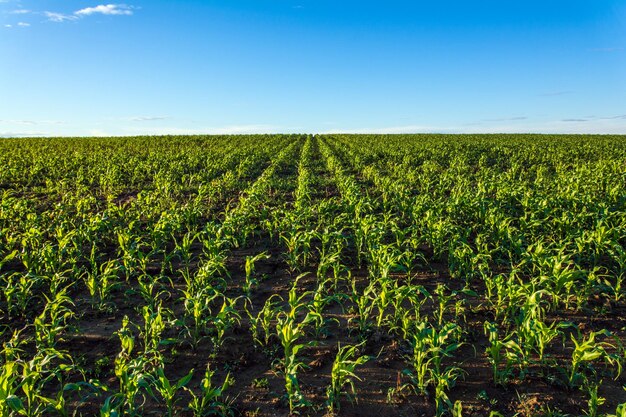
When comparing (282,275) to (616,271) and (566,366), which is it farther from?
(616,271)

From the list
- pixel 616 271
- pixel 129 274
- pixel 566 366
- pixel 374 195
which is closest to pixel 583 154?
pixel 374 195

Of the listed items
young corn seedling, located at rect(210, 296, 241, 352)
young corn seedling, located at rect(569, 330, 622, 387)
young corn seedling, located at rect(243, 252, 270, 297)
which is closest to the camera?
young corn seedling, located at rect(569, 330, 622, 387)

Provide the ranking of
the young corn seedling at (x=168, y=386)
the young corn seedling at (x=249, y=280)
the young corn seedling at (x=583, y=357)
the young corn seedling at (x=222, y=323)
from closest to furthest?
1. the young corn seedling at (x=168, y=386)
2. the young corn seedling at (x=583, y=357)
3. the young corn seedling at (x=222, y=323)
4. the young corn seedling at (x=249, y=280)

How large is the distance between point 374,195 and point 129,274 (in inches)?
330

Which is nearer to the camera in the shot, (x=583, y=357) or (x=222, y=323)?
(x=583, y=357)

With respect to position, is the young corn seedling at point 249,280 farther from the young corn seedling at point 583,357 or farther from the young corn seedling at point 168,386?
the young corn seedling at point 583,357

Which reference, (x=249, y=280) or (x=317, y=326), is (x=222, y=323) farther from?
(x=249, y=280)

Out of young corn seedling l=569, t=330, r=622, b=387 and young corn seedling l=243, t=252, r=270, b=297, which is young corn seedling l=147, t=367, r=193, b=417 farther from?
young corn seedling l=569, t=330, r=622, b=387

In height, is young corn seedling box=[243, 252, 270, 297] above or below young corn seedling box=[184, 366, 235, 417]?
above

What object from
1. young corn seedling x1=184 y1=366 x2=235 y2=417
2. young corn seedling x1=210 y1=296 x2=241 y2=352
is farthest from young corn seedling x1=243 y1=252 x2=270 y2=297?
Answer: young corn seedling x1=184 y1=366 x2=235 y2=417

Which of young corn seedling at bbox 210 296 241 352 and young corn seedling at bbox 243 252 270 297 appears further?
young corn seedling at bbox 243 252 270 297

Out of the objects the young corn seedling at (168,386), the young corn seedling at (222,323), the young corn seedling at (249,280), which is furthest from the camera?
the young corn seedling at (249,280)

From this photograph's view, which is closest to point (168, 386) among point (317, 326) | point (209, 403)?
point (209, 403)

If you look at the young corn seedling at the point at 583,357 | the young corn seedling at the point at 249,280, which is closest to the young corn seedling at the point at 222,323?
the young corn seedling at the point at 249,280
